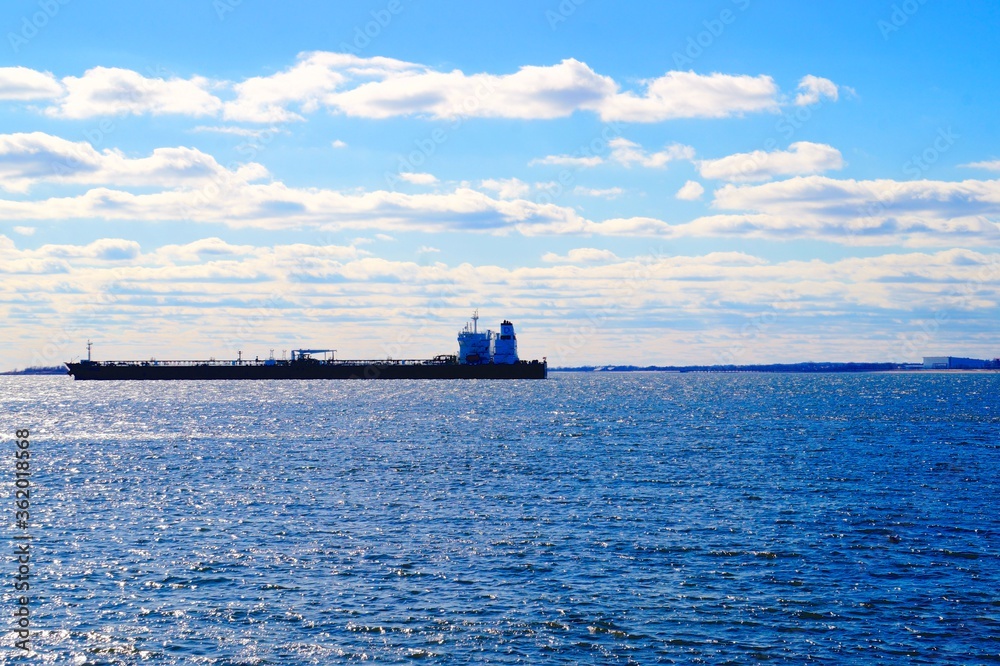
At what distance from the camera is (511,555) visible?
117 feet

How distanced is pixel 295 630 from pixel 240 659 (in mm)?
2531

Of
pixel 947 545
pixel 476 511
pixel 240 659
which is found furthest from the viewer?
pixel 476 511

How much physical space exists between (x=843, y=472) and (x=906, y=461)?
30.0 feet

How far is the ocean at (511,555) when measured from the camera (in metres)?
25.8

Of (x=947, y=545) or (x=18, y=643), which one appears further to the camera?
(x=947, y=545)

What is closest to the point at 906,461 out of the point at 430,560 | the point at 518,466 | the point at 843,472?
the point at 843,472

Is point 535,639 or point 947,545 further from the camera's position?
point 947,545

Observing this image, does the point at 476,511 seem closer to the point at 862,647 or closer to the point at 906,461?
the point at 862,647

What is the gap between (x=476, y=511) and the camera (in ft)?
149

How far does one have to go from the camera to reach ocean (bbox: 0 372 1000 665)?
25797 mm

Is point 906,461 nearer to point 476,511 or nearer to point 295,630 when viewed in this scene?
point 476,511

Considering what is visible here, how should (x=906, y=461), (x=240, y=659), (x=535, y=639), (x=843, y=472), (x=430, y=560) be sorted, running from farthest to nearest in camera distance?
(x=906, y=461)
(x=843, y=472)
(x=430, y=560)
(x=535, y=639)
(x=240, y=659)

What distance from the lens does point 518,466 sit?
209ft

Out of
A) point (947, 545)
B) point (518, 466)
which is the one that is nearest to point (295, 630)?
point (947, 545)
